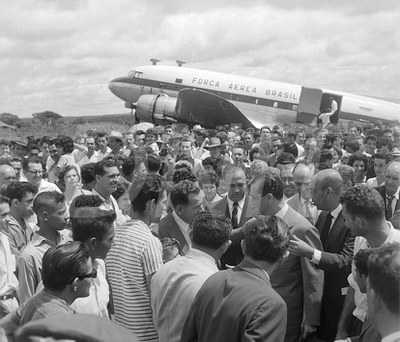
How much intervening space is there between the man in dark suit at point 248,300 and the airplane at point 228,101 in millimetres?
16068

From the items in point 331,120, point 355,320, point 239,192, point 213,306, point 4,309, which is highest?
point 331,120

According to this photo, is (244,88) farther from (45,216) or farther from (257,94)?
(45,216)

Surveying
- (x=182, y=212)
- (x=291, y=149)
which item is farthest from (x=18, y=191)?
(x=291, y=149)

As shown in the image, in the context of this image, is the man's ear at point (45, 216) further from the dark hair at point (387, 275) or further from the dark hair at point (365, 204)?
the dark hair at point (387, 275)

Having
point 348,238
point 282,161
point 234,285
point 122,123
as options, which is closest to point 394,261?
point 234,285

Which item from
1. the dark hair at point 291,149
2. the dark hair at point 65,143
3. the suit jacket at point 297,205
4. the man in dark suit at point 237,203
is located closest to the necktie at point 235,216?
the man in dark suit at point 237,203

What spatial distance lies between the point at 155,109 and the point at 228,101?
334 centimetres

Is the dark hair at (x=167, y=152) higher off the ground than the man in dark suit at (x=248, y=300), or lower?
higher

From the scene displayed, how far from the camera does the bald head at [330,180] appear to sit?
3822 millimetres

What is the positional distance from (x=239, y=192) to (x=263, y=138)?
6686 mm

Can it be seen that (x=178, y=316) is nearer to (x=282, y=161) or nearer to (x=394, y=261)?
(x=394, y=261)

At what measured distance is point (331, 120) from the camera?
61.2 feet

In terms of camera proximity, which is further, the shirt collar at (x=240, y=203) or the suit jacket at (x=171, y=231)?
the shirt collar at (x=240, y=203)

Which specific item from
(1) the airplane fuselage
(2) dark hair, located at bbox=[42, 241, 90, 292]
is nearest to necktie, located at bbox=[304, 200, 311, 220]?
(2) dark hair, located at bbox=[42, 241, 90, 292]
